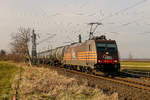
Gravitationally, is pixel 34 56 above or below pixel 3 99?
above

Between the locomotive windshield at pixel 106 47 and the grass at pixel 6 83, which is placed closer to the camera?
the grass at pixel 6 83

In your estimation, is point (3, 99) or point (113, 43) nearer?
point (3, 99)

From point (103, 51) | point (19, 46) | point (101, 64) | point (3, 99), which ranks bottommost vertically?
point (3, 99)

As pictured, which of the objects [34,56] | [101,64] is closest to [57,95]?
[101,64]

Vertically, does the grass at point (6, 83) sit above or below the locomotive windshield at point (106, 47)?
below

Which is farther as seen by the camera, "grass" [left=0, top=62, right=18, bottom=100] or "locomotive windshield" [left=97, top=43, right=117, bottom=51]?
"locomotive windshield" [left=97, top=43, right=117, bottom=51]

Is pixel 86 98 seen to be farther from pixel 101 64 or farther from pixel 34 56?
pixel 34 56

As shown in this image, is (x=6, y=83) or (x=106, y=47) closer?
(x=6, y=83)

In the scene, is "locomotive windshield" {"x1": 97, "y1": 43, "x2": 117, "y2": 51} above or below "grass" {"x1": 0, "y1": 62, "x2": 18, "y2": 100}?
above

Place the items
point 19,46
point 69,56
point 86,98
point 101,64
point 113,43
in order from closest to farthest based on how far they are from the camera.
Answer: point 86,98 < point 101,64 < point 113,43 < point 69,56 < point 19,46

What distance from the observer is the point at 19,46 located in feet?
107

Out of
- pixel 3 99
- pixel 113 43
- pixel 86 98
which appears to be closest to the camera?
pixel 86 98

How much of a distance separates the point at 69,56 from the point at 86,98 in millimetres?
15642

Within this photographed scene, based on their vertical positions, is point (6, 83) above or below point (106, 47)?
below
